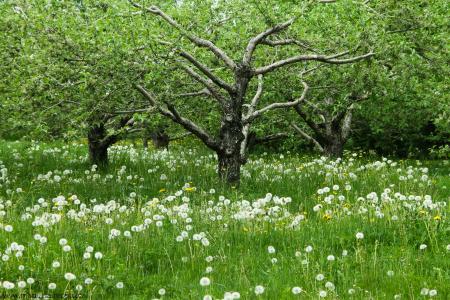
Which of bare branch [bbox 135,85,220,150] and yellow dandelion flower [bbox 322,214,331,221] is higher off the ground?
bare branch [bbox 135,85,220,150]

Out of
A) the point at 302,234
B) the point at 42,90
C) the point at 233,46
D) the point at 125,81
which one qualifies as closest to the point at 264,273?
the point at 302,234

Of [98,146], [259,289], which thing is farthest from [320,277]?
[98,146]

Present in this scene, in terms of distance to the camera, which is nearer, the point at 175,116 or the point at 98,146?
the point at 175,116

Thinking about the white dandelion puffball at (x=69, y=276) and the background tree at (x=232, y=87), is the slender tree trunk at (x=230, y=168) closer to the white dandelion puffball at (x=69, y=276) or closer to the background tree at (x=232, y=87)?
the background tree at (x=232, y=87)

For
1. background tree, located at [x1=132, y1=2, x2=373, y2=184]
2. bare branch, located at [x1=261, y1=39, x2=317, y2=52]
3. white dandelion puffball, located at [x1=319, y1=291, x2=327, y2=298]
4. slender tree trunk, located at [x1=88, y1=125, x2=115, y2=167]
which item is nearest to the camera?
white dandelion puffball, located at [x1=319, y1=291, x2=327, y2=298]

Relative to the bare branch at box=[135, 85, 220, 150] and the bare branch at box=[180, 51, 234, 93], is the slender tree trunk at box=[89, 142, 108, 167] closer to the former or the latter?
the bare branch at box=[135, 85, 220, 150]

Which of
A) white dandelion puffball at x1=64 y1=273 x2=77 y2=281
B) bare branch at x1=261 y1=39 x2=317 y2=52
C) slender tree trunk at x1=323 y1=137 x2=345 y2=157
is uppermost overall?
bare branch at x1=261 y1=39 x2=317 y2=52

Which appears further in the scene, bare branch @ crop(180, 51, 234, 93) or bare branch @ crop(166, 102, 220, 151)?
bare branch @ crop(166, 102, 220, 151)

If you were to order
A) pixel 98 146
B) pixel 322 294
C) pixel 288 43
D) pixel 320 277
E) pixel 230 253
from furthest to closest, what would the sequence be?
pixel 98 146
pixel 288 43
pixel 230 253
pixel 320 277
pixel 322 294

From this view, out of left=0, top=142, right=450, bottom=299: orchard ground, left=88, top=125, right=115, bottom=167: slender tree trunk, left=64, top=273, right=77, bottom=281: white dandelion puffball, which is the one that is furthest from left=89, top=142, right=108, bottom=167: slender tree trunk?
left=64, top=273, right=77, bottom=281: white dandelion puffball

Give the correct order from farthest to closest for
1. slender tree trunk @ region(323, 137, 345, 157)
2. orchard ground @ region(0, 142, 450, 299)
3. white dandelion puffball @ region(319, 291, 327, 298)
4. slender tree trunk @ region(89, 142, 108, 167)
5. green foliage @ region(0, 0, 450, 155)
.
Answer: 1. slender tree trunk @ region(323, 137, 345, 157)
2. slender tree trunk @ region(89, 142, 108, 167)
3. green foliage @ region(0, 0, 450, 155)
4. orchard ground @ region(0, 142, 450, 299)
5. white dandelion puffball @ region(319, 291, 327, 298)

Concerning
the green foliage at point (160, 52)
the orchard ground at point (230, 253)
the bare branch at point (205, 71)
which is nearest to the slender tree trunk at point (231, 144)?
the bare branch at point (205, 71)

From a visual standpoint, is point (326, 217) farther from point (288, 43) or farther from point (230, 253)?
point (288, 43)

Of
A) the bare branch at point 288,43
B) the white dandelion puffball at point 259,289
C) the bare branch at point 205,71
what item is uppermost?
the bare branch at point 288,43
